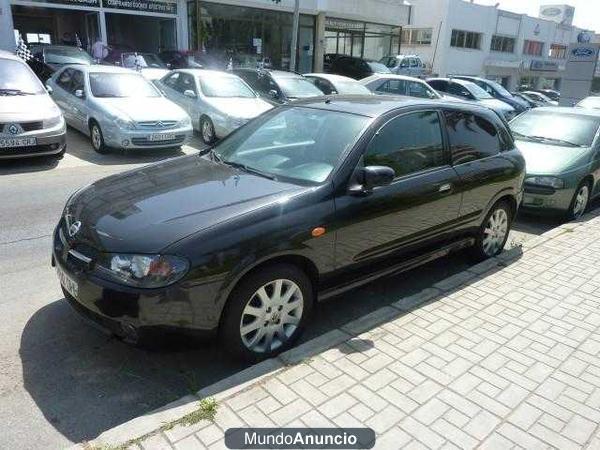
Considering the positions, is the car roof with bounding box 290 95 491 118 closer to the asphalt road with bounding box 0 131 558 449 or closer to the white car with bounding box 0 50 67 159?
the asphalt road with bounding box 0 131 558 449

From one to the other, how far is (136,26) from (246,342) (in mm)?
24828

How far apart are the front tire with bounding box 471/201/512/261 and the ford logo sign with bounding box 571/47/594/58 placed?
46.6 ft

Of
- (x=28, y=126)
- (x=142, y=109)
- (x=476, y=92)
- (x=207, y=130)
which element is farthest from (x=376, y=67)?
(x=28, y=126)

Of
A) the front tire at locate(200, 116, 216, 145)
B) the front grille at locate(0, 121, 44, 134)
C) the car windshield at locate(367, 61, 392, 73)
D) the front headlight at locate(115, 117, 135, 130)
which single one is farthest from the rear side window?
the car windshield at locate(367, 61, 392, 73)

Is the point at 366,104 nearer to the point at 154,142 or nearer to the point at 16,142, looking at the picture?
the point at 16,142

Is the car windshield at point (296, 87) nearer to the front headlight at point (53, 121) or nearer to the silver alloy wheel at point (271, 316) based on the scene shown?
the front headlight at point (53, 121)

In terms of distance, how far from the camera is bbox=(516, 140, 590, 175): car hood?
23.0 feet

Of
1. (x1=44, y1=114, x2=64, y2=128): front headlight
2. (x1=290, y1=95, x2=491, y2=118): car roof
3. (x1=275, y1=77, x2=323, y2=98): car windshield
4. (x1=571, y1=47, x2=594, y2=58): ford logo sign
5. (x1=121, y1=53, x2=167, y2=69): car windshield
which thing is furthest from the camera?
(x1=121, y1=53, x2=167, y2=69): car windshield

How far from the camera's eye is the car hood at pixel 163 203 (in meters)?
3.00

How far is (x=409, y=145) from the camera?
4.20 m

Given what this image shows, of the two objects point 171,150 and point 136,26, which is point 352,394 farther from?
point 136,26

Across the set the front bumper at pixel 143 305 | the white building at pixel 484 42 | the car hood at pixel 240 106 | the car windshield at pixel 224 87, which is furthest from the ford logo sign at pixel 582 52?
the white building at pixel 484 42

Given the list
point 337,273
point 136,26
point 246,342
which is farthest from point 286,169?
point 136,26

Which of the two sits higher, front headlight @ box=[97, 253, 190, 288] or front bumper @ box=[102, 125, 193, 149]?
front headlight @ box=[97, 253, 190, 288]
